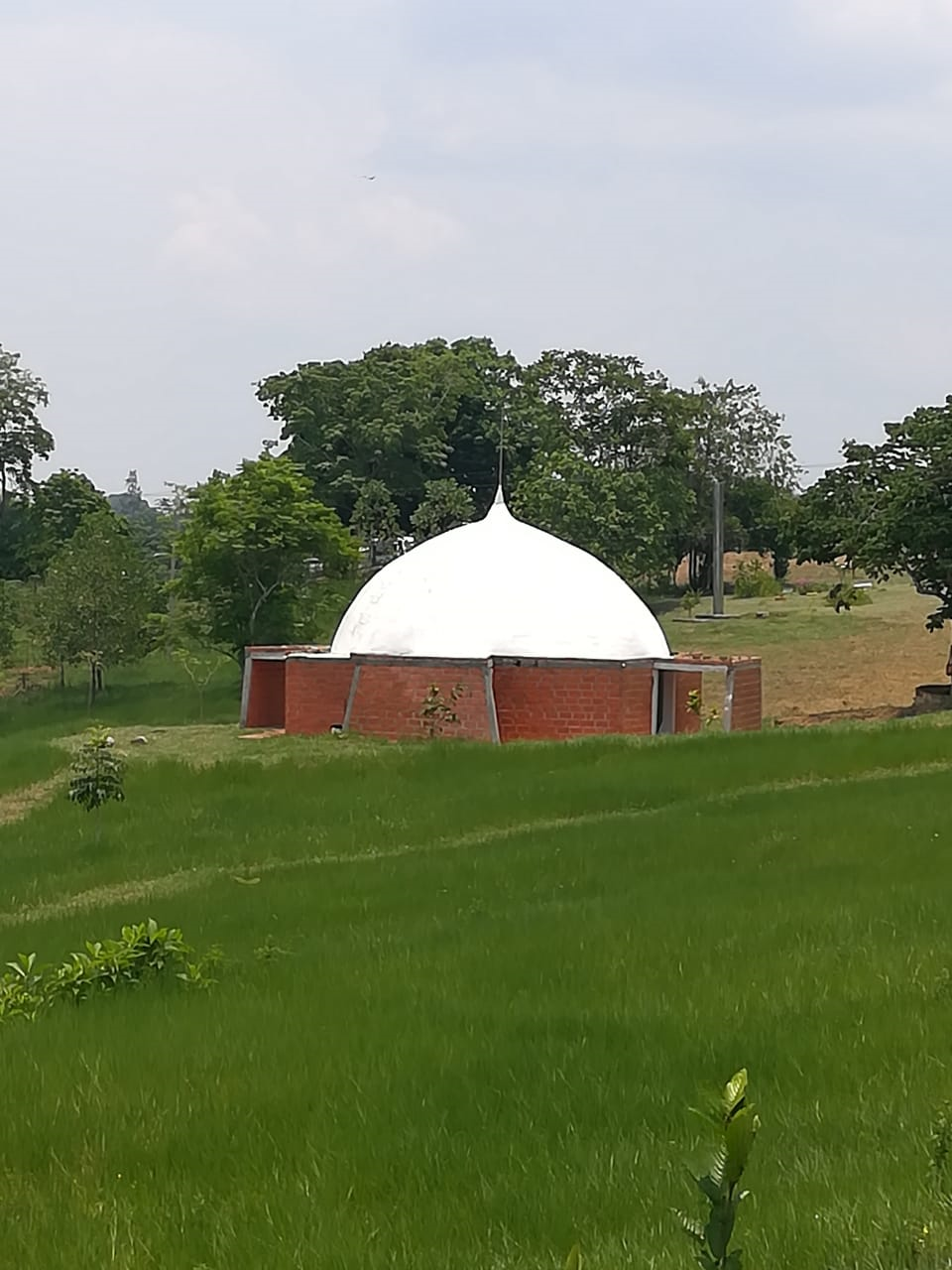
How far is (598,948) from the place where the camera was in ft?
27.5

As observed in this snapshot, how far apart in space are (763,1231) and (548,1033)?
242 centimetres

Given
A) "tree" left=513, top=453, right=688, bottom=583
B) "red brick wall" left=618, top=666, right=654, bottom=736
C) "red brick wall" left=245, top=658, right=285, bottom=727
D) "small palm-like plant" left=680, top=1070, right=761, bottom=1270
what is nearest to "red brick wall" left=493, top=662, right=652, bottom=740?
"red brick wall" left=618, top=666, right=654, bottom=736

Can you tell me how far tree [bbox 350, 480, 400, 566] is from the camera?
161 feet

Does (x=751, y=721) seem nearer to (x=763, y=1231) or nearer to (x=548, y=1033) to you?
(x=548, y=1033)

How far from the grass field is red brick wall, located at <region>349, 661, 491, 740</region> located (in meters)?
9.64

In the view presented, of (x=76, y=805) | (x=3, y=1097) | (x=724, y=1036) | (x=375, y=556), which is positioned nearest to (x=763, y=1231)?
(x=724, y=1036)

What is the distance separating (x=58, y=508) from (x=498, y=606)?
32.0m

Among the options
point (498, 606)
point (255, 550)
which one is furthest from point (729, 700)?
point (255, 550)

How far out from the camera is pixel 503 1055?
20.5 feet

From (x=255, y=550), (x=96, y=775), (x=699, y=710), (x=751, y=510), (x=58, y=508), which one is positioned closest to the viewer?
(x=96, y=775)

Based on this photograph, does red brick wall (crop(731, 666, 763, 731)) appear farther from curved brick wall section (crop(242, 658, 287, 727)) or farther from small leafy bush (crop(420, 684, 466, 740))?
curved brick wall section (crop(242, 658, 287, 727))

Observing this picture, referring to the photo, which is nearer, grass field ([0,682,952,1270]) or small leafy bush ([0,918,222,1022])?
grass field ([0,682,952,1270])

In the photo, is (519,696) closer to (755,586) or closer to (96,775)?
(96,775)

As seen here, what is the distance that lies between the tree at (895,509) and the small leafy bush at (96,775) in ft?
54.2
